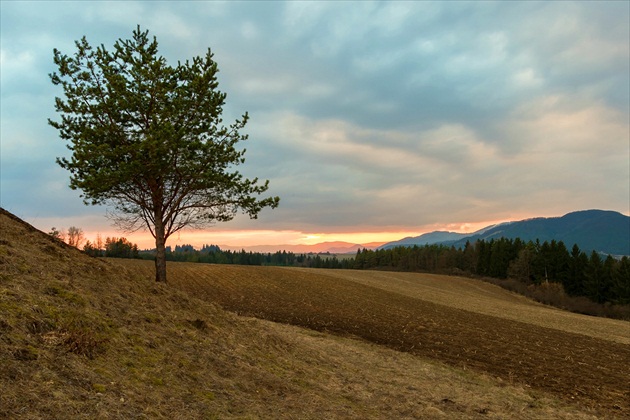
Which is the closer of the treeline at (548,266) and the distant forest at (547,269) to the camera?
the distant forest at (547,269)

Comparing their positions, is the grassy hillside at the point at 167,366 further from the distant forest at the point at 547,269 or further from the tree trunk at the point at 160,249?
the distant forest at the point at 547,269

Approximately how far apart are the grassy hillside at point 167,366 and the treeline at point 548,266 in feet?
288

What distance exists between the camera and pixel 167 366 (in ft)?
28.2

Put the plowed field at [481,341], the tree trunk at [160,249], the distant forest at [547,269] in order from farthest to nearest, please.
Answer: the distant forest at [547,269] < the tree trunk at [160,249] < the plowed field at [481,341]

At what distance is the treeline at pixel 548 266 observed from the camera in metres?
82.3

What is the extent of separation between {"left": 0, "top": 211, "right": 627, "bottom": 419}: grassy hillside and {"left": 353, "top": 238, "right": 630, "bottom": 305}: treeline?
87.9 meters

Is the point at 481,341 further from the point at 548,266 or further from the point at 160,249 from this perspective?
the point at 548,266

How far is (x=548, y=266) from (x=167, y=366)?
104747 mm

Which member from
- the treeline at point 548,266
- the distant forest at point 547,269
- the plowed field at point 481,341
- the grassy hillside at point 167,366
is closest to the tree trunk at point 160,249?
the plowed field at point 481,341

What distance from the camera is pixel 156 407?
6617 mm

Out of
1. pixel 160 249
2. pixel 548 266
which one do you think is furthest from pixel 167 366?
pixel 548 266

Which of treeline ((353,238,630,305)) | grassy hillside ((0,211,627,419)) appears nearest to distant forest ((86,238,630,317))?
treeline ((353,238,630,305))

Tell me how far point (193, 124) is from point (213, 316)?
12.0 meters

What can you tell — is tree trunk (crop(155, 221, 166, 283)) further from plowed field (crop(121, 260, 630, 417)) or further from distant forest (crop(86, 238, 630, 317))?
distant forest (crop(86, 238, 630, 317))
